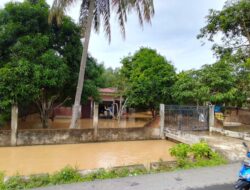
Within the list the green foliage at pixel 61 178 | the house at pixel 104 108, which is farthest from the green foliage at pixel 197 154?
the house at pixel 104 108

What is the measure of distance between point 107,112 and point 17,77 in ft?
41.8

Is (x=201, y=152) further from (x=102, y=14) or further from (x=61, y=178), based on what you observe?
(x=102, y=14)

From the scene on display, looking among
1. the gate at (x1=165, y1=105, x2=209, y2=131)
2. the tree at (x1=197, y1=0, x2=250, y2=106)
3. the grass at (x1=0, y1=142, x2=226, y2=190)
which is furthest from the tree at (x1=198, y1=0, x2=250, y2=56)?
the grass at (x1=0, y1=142, x2=226, y2=190)

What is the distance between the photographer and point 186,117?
1274cm

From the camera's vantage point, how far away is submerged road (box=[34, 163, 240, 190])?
14.1 feet

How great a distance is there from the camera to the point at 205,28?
632 inches

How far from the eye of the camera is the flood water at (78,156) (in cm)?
755

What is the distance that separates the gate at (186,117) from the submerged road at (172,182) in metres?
7.38

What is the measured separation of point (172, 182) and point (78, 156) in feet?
16.4

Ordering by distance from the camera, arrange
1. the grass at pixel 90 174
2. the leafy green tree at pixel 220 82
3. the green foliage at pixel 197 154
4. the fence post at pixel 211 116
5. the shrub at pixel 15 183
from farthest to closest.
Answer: the fence post at pixel 211 116
the leafy green tree at pixel 220 82
the green foliage at pixel 197 154
the grass at pixel 90 174
the shrub at pixel 15 183

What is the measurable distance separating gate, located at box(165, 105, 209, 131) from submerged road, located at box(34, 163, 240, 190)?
24.2ft

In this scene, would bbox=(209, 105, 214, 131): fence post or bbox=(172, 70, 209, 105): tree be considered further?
bbox=(209, 105, 214, 131): fence post

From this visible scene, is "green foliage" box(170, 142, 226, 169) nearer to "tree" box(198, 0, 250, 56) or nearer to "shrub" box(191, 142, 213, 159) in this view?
"shrub" box(191, 142, 213, 159)

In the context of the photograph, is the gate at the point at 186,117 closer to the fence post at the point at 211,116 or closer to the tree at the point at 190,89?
the fence post at the point at 211,116
